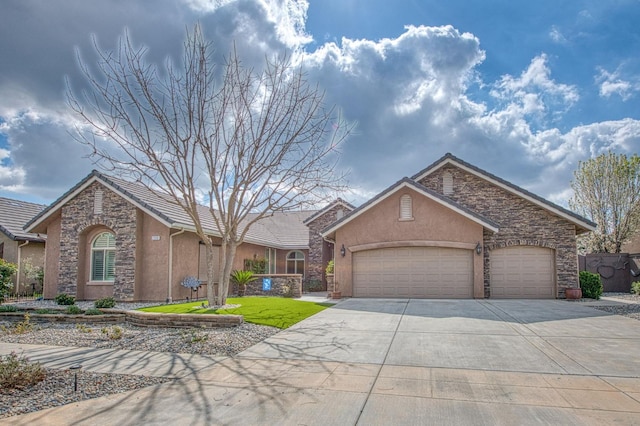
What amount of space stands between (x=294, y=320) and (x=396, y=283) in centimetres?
744

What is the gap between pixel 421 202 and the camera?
18.0m

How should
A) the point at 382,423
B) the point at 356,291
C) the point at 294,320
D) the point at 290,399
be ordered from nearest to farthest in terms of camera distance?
1. the point at 382,423
2. the point at 290,399
3. the point at 294,320
4. the point at 356,291

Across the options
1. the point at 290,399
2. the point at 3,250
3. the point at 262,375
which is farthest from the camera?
the point at 3,250

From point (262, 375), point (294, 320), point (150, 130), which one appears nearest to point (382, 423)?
point (262, 375)

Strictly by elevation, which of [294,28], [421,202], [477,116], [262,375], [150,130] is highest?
[294,28]

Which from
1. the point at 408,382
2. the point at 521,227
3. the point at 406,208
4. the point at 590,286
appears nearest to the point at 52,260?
the point at 406,208

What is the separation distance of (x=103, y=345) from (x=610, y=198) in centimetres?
2852

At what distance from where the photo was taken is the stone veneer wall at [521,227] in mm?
17766

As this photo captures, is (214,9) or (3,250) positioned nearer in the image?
(214,9)

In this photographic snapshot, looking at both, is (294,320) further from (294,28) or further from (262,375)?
(294,28)

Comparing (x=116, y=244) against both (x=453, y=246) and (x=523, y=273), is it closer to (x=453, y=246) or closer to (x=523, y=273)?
(x=453, y=246)

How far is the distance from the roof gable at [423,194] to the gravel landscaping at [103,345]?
8813 mm

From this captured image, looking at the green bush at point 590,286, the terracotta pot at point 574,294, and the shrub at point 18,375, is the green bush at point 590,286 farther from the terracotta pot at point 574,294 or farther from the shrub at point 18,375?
the shrub at point 18,375

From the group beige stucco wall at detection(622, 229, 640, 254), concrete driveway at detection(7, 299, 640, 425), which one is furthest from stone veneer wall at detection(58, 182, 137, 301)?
beige stucco wall at detection(622, 229, 640, 254)
